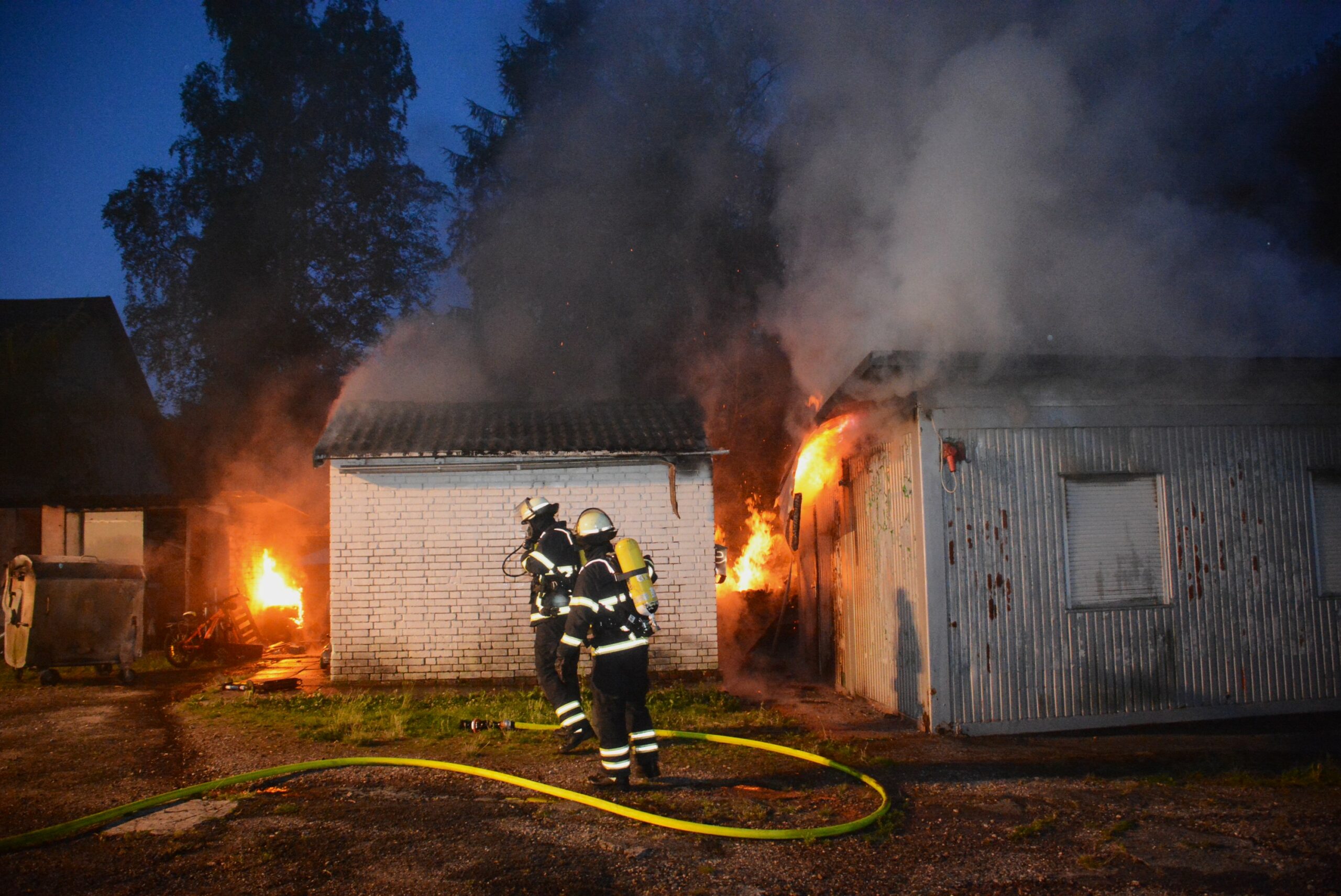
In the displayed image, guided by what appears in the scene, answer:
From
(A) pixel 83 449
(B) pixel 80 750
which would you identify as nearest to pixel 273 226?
(A) pixel 83 449

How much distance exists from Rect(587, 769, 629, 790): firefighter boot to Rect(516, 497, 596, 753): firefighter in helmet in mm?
755

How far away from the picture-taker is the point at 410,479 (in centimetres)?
905

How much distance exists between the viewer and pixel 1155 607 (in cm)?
716

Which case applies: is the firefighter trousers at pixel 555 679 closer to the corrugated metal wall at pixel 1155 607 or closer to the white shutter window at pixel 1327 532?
the corrugated metal wall at pixel 1155 607

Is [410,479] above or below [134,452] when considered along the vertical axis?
below

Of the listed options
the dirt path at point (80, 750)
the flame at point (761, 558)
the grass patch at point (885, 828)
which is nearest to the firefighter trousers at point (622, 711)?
the grass patch at point (885, 828)

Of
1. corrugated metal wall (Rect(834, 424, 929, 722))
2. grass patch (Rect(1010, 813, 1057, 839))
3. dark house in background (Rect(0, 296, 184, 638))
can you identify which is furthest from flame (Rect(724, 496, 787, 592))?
dark house in background (Rect(0, 296, 184, 638))

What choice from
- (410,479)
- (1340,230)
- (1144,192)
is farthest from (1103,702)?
(1340,230)

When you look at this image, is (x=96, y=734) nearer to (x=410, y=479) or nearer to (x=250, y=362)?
(x=410, y=479)

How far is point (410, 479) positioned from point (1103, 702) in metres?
7.42

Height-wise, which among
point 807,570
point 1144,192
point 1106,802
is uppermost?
point 1144,192

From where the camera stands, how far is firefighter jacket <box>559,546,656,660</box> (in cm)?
552

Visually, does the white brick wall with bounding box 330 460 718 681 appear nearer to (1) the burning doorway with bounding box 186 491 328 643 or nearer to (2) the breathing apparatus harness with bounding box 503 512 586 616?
(2) the breathing apparatus harness with bounding box 503 512 586 616

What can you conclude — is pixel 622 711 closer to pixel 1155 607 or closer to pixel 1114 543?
pixel 1114 543
